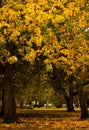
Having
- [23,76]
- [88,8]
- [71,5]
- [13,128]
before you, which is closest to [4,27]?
[71,5]

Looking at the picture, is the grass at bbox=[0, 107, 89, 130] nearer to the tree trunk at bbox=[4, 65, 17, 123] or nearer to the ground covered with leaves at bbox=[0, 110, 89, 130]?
the ground covered with leaves at bbox=[0, 110, 89, 130]

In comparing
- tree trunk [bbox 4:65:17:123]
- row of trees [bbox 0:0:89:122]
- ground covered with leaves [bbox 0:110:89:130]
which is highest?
row of trees [bbox 0:0:89:122]

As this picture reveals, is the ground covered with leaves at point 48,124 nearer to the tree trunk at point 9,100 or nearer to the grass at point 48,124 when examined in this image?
the grass at point 48,124

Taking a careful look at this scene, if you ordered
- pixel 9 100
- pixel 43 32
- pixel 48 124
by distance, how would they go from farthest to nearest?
1. pixel 9 100
2. pixel 48 124
3. pixel 43 32

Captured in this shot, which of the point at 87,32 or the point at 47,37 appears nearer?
the point at 47,37

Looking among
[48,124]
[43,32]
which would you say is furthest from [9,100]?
[43,32]

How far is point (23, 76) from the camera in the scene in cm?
3494

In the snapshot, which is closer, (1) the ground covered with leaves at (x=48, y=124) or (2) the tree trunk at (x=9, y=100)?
(1) the ground covered with leaves at (x=48, y=124)


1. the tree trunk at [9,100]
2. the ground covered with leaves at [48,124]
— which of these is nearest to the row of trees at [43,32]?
the tree trunk at [9,100]

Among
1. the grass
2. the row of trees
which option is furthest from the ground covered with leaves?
the row of trees

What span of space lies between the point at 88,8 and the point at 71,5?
330 inches

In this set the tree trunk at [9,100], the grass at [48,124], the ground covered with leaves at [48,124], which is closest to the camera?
the ground covered with leaves at [48,124]

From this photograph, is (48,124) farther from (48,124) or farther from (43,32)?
(43,32)

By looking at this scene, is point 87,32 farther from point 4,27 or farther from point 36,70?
point 4,27
